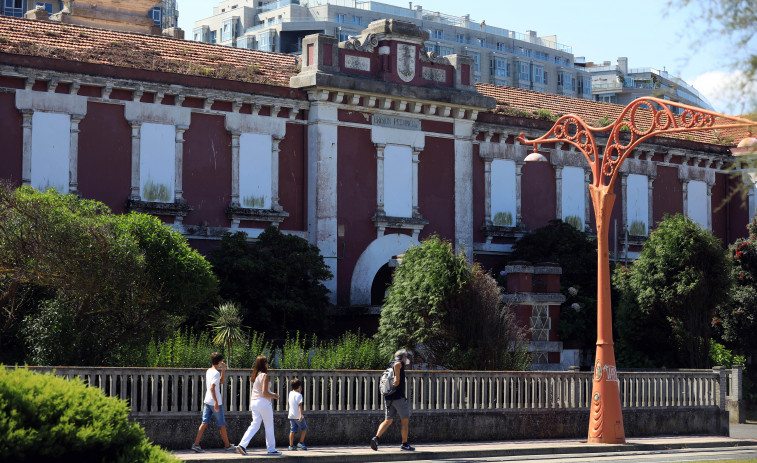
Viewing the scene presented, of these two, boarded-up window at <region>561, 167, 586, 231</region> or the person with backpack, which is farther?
boarded-up window at <region>561, 167, 586, 231</region>

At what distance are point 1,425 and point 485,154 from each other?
27149 millimetres

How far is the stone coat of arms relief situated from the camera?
1300 inches

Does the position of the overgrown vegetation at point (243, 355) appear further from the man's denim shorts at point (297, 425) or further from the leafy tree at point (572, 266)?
the leafy tree at point (572, 266)

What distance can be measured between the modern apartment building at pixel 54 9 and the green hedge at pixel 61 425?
179 feet

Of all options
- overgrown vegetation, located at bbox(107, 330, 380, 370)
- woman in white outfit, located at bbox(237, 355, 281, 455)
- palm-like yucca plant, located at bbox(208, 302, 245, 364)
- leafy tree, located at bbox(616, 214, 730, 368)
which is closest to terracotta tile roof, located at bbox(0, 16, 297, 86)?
palm-like yucca plant, located at bbox(208, 302, 245, 364)

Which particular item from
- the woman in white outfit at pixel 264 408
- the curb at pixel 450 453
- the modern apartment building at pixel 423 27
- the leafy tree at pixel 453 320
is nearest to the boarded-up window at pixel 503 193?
the leafy tree at pixel 453 320

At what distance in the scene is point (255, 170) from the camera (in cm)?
3133

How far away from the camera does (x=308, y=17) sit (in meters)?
90.4

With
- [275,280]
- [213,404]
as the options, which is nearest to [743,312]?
[275,280]

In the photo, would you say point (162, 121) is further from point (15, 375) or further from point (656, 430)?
point (15, 375)

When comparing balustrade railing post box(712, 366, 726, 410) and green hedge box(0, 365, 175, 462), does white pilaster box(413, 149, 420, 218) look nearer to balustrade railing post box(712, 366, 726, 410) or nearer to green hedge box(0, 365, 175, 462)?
balustrade railing post box(712, 366, 726, 410)

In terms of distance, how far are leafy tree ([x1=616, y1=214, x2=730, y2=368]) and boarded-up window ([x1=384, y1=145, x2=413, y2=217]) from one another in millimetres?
7054

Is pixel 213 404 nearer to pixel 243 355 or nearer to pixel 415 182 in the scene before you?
pixel 243 355

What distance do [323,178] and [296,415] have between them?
523 inches
